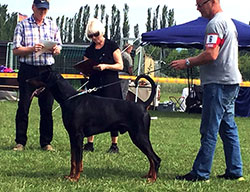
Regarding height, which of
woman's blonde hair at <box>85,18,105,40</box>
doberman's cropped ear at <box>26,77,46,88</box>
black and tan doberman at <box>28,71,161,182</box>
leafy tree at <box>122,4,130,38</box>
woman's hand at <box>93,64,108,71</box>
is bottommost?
black and tan doberman at <box>28,71,161,182</box>

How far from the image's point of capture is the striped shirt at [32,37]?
5.76 m

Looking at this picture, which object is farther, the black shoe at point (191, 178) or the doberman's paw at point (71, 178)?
the black shoe at point (191, 178)

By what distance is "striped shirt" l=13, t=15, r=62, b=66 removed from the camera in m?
5.76

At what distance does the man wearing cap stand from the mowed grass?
26 centimetres

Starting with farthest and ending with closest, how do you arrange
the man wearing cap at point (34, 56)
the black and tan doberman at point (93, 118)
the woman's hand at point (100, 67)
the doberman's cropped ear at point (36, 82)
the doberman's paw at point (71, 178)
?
the man wearing cap at point (34, 56) → the woman's hand at point (100, 67) → the doberman's cropped ear at point (36, 82) → the black and tan doberman at point (93, 118) → the doberman's paw at point (71, 178)

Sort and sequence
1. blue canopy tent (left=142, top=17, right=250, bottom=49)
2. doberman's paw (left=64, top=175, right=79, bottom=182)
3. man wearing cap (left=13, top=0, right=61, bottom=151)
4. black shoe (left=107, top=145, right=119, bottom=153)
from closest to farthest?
doberman's paw (left=64, top=175, right=79, bottom=182) → man wearing cap (left=13, top=0, right=61, bottom=151) → black shoe (left=107, top=145, right=119, bottom=153) → blue canopy tent (left=142, top=17, right=250, bottom=49)

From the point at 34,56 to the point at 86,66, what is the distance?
64cm

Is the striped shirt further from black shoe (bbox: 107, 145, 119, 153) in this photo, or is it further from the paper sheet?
black shoe (bbox: 107, 145, 119, 153)

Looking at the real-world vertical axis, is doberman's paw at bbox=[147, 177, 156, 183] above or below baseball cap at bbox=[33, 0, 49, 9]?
below

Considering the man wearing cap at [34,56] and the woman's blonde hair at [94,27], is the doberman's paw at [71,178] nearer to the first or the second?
the man wearing cap at [34,56]

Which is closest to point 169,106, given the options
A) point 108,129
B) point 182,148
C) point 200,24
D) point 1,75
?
point 200,24

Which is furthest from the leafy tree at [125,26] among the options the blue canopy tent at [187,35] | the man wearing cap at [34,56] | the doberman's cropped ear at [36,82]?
the doberman's cropped ear at [36,82]

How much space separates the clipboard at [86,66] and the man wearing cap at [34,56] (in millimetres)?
305

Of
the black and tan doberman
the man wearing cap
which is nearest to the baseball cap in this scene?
the man wearing cap
